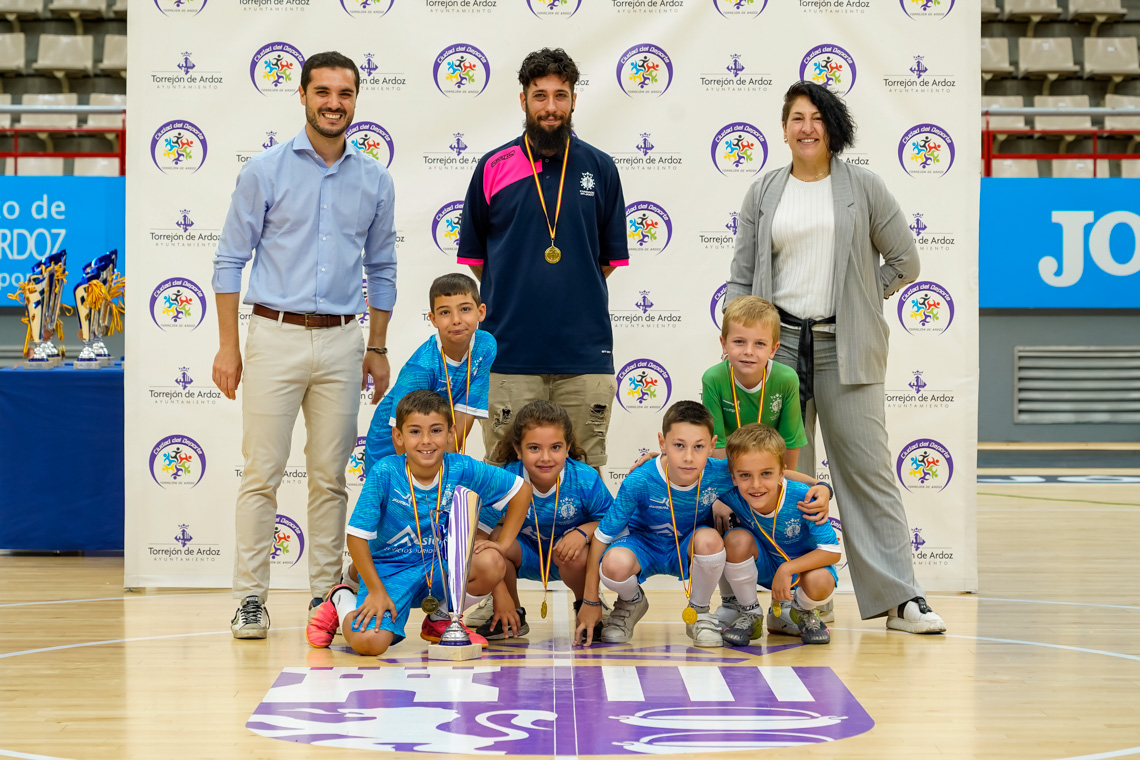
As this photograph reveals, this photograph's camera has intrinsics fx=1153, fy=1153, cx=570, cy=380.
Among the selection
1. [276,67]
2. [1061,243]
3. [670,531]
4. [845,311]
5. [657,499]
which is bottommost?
[670,531]

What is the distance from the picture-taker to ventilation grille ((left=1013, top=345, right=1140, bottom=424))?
1006cm

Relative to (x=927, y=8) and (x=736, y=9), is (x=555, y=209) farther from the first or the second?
(x=927, y=8)

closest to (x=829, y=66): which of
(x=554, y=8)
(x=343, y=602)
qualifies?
(x=554, y=8)

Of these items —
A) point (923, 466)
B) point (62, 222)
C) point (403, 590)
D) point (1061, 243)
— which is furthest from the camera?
point (1061, 243)

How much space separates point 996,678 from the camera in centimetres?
313

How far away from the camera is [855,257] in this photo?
3.73 meters

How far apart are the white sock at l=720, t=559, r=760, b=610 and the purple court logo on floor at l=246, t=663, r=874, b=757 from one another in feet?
1.22

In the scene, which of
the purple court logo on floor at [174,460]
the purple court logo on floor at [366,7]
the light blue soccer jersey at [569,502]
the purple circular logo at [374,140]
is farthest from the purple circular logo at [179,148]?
the light blue soccer jersey at [569,502]

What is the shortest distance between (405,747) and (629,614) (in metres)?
1.27

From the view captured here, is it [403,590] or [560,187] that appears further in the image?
[560,187]

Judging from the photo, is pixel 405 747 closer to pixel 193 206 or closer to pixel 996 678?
pixel 996 678

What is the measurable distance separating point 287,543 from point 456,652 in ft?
5.53

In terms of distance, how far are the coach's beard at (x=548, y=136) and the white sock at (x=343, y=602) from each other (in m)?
1.60

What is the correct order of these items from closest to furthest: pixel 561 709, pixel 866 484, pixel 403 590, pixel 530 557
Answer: pixel 561 709
pixel 403 590
pixel 530 557
pixel 866 484
